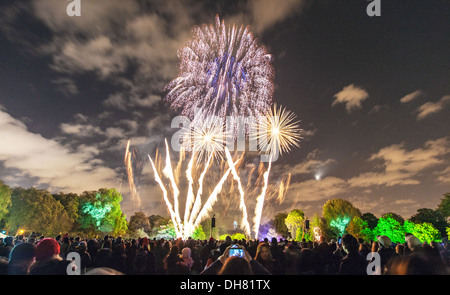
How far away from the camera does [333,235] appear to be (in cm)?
7231

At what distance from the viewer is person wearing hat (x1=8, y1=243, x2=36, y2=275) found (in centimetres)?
520

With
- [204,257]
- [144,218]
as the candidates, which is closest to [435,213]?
[204,257]

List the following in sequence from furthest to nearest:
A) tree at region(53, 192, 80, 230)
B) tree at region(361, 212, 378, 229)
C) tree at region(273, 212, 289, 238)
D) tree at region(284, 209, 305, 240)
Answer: tree at region(273, 212, 289, 238) → tree at region(284, 209, 305, 240) → tree at region(361, 212, 378, 229) → tree at region(53, 192, 80, 230)

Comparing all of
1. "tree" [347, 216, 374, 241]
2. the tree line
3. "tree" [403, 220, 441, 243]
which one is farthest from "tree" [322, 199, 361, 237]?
"tree" [403, 220, 441, 243]

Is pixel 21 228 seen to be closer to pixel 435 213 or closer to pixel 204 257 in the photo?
pixel 204 257

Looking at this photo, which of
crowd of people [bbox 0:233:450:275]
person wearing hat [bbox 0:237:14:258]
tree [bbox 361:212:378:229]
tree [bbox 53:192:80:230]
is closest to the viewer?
crowd of people [bbox 0:233:450:275]

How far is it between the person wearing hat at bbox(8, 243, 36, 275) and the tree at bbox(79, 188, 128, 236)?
69.2 metres

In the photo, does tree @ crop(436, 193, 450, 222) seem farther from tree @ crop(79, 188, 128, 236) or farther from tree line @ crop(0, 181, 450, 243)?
tree @ crop(79, 188, 128, 236)

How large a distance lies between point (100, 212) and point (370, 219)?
240 feet

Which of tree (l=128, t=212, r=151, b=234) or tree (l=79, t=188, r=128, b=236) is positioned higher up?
tree (l=79, t=188, r=128, b=236)

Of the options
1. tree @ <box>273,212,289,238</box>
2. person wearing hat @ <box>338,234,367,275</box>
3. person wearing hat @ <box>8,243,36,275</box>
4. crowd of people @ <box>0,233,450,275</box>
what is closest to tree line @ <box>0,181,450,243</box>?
tree @ <box>273,212,289,238</box>

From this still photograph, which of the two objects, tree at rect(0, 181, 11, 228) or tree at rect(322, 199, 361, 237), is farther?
tree at rect(322, 199, 361, 237)

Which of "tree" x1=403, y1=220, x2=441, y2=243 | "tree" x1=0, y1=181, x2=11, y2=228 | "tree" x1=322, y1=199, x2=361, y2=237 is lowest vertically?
"tree" x1=403, y1=220, x2=441, y2=243

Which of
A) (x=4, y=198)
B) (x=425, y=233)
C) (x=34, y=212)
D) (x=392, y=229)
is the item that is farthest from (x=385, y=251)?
(x=34, y=212)
